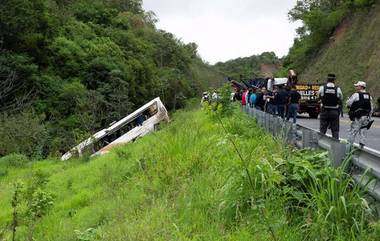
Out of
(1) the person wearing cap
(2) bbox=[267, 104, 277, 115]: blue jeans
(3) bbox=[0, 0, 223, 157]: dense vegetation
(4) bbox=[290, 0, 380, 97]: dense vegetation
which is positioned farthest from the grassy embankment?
(1) the person wearing cap

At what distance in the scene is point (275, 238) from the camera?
4.44m

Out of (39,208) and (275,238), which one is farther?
(39,208)

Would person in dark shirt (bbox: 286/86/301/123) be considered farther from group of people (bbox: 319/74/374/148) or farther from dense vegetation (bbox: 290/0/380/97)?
dense vegetation (bbox: 290/0/380/97)

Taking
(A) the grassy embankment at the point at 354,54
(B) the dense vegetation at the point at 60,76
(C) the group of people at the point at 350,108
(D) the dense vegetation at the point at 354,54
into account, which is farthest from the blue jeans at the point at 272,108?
(A) the grassy embankment at the point at 354,54

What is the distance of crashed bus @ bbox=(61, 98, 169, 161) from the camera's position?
94.1 feet

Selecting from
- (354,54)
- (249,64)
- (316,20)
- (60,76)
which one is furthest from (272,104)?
(249,64)

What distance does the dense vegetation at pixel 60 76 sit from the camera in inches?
1291

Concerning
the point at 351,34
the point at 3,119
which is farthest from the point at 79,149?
the point at 351,34

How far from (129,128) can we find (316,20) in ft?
130

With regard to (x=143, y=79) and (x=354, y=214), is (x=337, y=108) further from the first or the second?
(x=143, y=79)

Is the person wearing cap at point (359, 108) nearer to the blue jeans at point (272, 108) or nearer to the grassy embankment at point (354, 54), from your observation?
the blue jeans at point (272, 108)

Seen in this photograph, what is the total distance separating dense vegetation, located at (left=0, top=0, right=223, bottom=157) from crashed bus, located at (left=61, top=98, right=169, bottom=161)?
4.62ft

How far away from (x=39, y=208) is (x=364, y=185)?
14.7 feet

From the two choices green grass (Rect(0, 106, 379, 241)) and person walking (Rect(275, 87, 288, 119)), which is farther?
person walking (Rect(275, 87, 288, 119))
